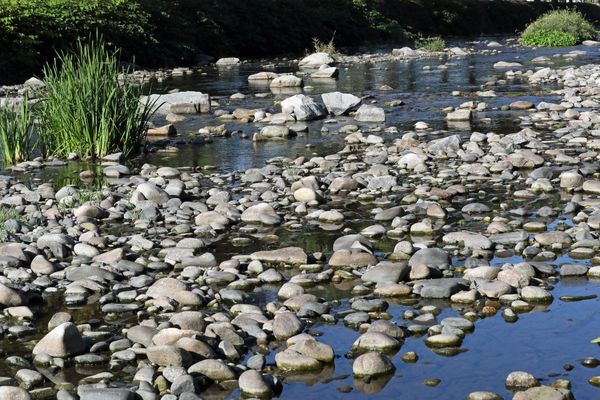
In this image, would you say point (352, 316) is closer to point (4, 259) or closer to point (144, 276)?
point (144, 276)

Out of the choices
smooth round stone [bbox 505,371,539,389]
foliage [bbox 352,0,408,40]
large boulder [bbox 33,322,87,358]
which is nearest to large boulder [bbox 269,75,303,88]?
large boulder [bbox 33,322,87,358]

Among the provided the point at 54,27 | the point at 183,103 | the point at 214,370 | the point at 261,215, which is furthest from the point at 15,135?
the point at 54,27

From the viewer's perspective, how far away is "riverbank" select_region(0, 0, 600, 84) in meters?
26.8

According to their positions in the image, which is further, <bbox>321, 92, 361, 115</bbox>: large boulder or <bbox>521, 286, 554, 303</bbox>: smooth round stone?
<bbox>321, 92, 361, 115</bbox>: large boulder

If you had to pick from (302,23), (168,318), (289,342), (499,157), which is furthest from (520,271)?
(302,23)

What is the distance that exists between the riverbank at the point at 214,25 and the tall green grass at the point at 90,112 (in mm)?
12969

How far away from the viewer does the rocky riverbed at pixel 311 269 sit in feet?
16.8

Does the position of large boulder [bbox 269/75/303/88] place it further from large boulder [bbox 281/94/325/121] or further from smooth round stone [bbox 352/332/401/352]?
smooth round stone [bbox 352/332/401/352]

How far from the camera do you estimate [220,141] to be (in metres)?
14.1

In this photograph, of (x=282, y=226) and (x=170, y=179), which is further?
(x=170, y=179)

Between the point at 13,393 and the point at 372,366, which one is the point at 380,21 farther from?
the point at 13,393

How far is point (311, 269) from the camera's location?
7066 millimetres

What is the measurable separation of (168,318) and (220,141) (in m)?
8.21

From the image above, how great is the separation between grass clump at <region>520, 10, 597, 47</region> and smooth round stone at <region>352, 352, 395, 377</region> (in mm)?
31443
